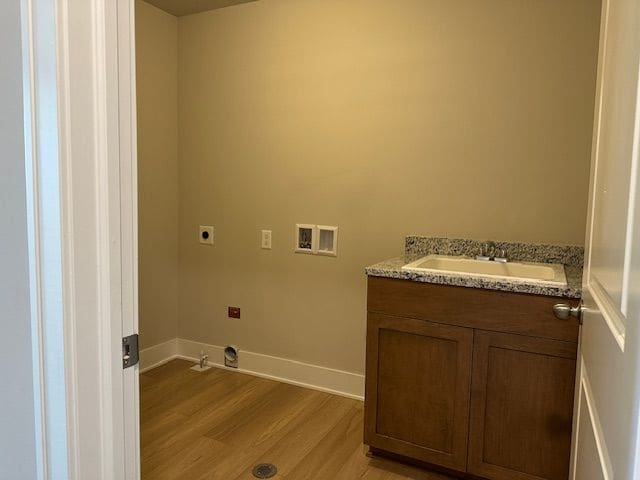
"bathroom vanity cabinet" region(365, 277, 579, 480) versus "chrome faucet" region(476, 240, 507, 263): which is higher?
"chrome faucet" region(476, 240, 507, 263)

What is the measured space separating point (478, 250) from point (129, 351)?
1.86 m

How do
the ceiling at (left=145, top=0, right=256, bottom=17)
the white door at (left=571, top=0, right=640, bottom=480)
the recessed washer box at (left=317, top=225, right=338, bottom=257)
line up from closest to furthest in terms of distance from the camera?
the white door at (left=571, top=0, right=640, bottom=480)
the recessed washer box at (left=317, top=225, right=338, bottom=257)
the ceiling at (left=145, top=0, right=256, bottom=17)

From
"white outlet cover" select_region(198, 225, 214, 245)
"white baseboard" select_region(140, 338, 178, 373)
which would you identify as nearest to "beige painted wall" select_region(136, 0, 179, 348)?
"white baseboard" select_region(140, 338, 178, 373)

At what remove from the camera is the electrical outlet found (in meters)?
2.92

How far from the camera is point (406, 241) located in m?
2.50

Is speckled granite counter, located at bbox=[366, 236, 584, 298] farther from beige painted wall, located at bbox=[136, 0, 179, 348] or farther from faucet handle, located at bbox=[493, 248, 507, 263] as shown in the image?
beige painted wall, located at bbox=[136, 0, 179, 348]

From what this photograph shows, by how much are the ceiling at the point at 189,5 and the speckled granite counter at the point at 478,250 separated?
1.83 meters

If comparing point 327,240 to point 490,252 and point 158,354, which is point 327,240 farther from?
point 158,354

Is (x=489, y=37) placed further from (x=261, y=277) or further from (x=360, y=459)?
(x=360, y=459)

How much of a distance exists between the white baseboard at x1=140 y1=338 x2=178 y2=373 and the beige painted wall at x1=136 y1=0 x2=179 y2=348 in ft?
0.14

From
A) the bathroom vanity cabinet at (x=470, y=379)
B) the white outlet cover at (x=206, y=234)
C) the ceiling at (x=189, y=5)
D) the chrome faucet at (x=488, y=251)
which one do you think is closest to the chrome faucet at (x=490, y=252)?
the chrome faucet at (x=488, y=251)

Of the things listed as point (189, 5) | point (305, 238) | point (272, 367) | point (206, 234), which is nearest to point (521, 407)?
point (305, 238)

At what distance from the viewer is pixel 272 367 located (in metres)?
2.99

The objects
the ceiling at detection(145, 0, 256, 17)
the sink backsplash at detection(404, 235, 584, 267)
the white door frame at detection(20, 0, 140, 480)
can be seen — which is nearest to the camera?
the white door frame at detection(20, 0, 140, 480)
